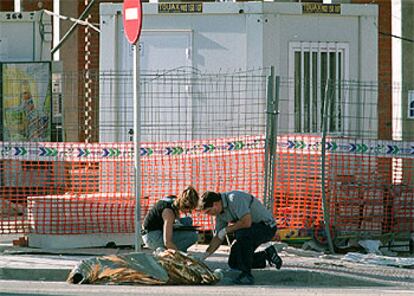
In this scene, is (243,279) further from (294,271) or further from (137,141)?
(137,141)

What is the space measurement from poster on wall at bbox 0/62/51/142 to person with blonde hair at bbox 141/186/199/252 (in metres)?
5.69

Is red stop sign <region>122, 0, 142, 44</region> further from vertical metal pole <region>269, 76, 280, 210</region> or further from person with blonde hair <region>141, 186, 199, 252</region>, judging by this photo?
vertical metal pole <region>269, 76, 280, 210</region>

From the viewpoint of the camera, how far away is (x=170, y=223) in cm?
1195

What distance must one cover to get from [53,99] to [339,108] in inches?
195

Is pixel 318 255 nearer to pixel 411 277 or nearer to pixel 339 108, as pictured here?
pixel 411 277

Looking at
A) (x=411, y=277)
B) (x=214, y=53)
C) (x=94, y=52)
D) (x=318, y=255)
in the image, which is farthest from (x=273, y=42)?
(x=94, y=52)

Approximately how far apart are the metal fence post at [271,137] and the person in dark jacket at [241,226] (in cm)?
155

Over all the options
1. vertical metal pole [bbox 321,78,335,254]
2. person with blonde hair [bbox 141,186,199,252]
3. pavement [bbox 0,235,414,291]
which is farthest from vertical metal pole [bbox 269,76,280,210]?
person with blonde hair [bbox 141,186,199,252]

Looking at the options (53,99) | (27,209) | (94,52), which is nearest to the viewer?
(27,209)

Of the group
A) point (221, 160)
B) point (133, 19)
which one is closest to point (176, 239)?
point (221, 160)

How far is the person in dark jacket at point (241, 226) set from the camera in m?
11.8

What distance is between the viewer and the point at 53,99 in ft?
59.1

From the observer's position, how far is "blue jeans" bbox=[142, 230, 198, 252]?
1229 centimetres

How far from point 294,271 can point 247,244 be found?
2.21 feet
